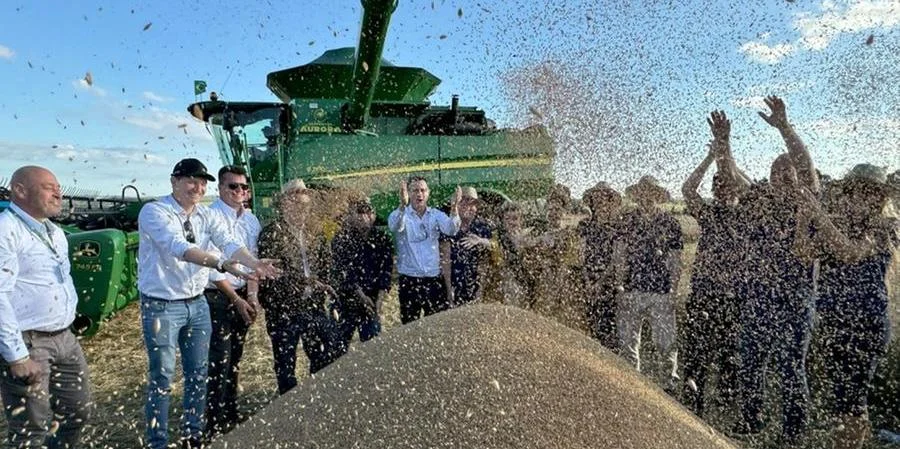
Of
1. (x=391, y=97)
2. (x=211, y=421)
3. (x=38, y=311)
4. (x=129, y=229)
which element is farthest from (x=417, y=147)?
(x=38, y=311)

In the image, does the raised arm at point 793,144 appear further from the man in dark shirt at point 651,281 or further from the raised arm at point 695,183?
the man in dark shirt at point 651,281

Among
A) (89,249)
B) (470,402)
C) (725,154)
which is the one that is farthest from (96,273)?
(725,154)

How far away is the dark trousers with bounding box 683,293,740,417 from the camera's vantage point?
3.72 m

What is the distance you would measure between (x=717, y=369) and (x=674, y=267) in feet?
2.14

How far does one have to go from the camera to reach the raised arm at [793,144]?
3307mm

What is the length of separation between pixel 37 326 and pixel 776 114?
3683 millimetres

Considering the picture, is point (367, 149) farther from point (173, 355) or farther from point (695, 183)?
point (173, 355)

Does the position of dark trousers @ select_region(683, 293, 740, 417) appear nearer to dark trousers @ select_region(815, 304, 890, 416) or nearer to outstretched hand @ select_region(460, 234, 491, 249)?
dark trousers @ select_region(815, 304, 890, 416)

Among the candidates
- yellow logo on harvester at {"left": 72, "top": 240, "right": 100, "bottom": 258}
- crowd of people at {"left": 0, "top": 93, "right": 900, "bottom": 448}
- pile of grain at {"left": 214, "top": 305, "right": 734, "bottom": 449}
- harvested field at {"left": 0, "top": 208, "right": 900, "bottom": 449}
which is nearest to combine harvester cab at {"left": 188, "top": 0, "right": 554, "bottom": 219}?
harvested field at {"left": 0, "top": 208, "right": 900, "bottom": 449}

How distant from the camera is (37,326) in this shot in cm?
272

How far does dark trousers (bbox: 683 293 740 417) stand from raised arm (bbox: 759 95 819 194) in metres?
0.77

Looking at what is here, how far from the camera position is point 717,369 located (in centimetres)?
388

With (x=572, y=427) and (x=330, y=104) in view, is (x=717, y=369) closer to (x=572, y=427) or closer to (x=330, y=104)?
(x=572, y=427)

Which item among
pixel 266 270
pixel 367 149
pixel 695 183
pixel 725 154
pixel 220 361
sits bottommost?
pixel 220 361
